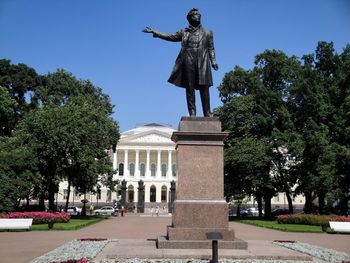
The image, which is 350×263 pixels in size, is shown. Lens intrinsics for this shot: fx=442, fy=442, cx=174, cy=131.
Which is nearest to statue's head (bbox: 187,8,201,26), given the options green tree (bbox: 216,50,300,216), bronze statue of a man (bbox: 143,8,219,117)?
bronze statue of a man (bbox: 143,8,219,117)

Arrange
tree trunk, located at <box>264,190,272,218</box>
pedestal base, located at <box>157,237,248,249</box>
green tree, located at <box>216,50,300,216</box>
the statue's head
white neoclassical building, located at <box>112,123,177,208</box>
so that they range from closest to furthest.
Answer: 1. pedestal base, located at <box>157,237,248,249</box>
2. the statue's head
3. green tree, located at <box>216,50,300,216</box>
4. tree trunk, located at <box>264,190,272,218</box>
5. white neoclassical building, located at <box>112,123,177,208</box>

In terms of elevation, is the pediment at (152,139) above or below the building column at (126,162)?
above

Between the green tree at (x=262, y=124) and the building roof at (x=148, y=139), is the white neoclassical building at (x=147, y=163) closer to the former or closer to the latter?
the building roof at (x=148, y=139)

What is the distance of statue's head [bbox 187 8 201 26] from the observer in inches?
523

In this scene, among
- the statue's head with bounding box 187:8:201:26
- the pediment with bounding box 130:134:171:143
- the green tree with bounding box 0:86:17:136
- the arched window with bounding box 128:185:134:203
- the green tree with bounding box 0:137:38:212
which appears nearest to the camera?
the statue's head with bounding box 187:8:201:26

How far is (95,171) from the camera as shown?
1443 inches

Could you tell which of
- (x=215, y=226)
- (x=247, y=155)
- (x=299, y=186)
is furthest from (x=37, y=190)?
(x=215, y=226)

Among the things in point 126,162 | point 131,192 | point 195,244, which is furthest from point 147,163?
point 195,244

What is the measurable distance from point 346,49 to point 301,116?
276 inches

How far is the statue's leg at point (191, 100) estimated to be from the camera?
12938mm

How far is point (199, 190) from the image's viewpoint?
1179cm

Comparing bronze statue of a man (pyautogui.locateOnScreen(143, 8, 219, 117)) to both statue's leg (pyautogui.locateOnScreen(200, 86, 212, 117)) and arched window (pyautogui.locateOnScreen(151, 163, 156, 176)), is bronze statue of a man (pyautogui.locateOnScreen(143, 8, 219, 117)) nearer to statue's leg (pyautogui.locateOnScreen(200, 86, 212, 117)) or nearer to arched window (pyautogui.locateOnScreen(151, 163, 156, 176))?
statue's leg (pyautogui.locateOnScreen(200, 86, 212, 117))

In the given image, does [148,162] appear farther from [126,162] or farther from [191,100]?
[191,100]

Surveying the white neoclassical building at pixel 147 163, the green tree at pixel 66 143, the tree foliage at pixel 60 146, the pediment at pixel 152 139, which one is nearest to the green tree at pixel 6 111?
the tree foliage at pixel 60 146
